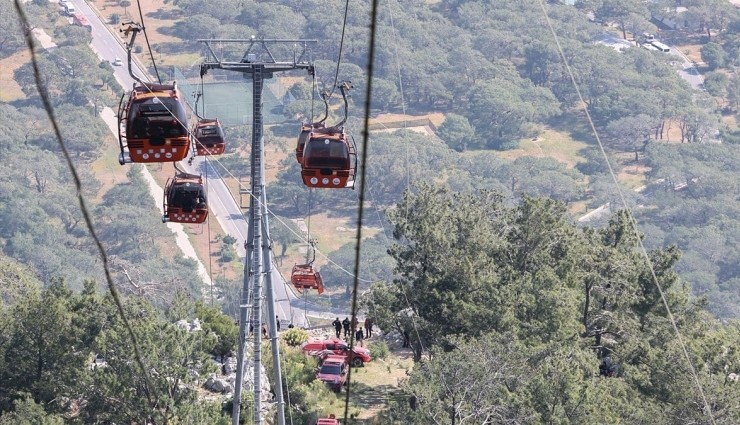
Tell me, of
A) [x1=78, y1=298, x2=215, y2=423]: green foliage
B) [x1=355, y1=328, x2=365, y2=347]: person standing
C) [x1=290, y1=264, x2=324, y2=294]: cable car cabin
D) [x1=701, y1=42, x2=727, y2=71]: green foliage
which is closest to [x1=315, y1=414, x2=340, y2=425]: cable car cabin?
[x1=78, y1=298, x2=215, y2=423]: green foliage

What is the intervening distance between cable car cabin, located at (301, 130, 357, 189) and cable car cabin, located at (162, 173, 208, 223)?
5878mm

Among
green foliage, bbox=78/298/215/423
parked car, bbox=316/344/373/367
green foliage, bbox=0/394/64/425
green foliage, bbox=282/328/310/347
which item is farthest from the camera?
green foliage, bbox=282/328/310/347

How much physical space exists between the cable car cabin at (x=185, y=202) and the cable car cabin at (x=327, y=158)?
588cm

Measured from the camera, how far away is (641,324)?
48.8 m

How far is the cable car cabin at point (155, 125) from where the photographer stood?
1188 inches

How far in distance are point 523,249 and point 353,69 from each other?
134056 millimetres

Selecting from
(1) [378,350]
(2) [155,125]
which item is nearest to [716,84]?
(1) [378,350]

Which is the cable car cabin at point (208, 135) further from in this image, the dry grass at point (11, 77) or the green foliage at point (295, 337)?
the dry grass at point (11, 77)

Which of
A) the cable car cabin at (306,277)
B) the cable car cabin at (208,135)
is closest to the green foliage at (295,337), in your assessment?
the cable car cabin at (306,277)

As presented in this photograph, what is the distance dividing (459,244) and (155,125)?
18030 mm

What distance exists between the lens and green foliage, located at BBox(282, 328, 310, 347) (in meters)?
47.9

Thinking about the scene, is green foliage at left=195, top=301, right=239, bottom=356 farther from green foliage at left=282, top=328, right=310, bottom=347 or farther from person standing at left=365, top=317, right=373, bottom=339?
person standing at left=365, top=317, right=373, bottom=339

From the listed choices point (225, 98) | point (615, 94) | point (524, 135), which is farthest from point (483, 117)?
point (225, 98)

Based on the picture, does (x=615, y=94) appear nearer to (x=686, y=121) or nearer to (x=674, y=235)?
(x=686, y=121)
